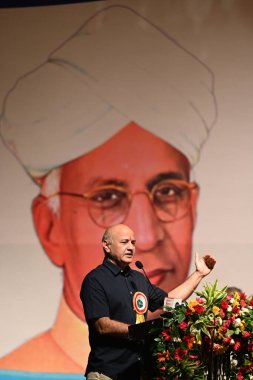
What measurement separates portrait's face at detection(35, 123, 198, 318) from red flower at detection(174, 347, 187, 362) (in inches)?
113

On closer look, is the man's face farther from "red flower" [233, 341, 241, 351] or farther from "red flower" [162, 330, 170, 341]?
"red flower" [233, 341, 241, 351]

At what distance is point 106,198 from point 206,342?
3106mm

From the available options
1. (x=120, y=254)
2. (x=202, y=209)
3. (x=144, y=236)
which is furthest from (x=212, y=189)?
(x=120, y=254)

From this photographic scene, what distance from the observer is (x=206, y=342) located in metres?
2.86

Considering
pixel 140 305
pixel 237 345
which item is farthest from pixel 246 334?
pixel 140 305

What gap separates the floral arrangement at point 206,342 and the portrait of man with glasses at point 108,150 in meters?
2.81

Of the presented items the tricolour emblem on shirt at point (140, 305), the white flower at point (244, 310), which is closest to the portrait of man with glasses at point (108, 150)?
the tricolour emblem on shirt at point (140, 305)

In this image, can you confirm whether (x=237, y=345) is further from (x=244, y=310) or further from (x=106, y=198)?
(x=106, y=198)

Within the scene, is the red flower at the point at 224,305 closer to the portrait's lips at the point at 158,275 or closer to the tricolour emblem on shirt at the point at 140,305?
the tricolour emblem on shirt at the point at 140,305

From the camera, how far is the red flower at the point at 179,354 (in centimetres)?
283

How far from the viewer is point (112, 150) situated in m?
5.92

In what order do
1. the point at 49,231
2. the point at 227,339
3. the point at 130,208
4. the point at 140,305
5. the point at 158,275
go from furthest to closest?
the point at 49,231 → the point at 130,208 → the point at 158,275 → the point at 140,305 → the point at 227,339

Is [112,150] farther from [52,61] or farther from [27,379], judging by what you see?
[27,379]

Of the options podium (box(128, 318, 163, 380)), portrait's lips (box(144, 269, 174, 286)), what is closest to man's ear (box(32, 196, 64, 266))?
portrait's lips (box(144, 269, 174, 286))
